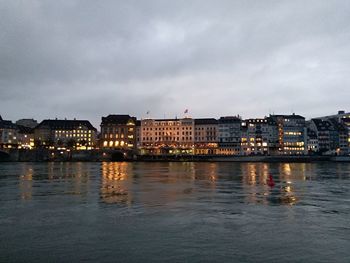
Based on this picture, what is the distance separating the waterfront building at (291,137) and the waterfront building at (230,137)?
22110 millimetres

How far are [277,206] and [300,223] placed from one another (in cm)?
557

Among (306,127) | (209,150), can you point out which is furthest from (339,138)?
(209,150)

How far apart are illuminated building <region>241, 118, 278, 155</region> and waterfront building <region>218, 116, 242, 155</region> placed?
2.71 meters

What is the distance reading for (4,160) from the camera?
149 m

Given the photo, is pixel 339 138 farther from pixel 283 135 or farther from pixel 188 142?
pixel 188 142

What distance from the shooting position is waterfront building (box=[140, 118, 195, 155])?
612 feet

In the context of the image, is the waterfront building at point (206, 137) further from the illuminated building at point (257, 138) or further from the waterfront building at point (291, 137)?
the waterfront building at point (291, 137)

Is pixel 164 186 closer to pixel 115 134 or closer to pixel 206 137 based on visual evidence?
pixel 206 137

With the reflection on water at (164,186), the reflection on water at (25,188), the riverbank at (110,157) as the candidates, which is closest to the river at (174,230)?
the reflection on water at (164,186)

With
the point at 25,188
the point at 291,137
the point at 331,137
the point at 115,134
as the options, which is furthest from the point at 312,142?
the point at 25,188

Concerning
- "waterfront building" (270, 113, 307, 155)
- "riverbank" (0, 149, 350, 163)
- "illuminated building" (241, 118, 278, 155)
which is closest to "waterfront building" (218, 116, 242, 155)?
"illuminated building" (241, 118, 278, 155)

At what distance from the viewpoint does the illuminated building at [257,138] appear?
18100 cm

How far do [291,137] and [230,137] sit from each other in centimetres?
3196

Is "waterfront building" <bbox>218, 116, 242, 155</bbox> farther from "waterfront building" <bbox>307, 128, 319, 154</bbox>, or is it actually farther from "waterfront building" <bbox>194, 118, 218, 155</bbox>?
"waterfront building" <bbox>307, 128, 319, 154</bbox>
